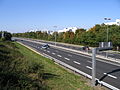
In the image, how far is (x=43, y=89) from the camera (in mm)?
9891

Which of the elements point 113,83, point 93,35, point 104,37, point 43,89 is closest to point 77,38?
point 93,35

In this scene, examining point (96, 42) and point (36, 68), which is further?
point (96, 42)

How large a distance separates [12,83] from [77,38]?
61822 millimetres

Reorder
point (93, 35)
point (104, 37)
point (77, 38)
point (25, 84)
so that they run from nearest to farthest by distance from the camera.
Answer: point (25, 84) → point (104, 37) → point (93, 35) → point (77, 38)

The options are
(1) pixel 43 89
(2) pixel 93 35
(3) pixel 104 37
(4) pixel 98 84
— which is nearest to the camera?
(1) pixel 43 89

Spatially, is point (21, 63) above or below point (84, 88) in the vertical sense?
above

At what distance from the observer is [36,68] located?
14.1 meters

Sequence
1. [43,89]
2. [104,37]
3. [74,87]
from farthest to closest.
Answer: [104,37]
[74,87]
[43,89]

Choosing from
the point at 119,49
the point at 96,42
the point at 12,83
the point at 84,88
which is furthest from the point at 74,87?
the point at 96,42

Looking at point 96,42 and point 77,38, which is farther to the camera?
point 77,38

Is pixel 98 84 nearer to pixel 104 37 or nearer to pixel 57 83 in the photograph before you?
pixel 57 83

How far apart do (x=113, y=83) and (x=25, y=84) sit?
7939mm

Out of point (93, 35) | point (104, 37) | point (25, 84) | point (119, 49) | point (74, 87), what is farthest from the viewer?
point (93, 35)

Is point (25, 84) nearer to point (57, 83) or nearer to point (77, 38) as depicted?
point (57, 83)
